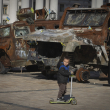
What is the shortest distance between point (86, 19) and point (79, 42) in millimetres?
2223

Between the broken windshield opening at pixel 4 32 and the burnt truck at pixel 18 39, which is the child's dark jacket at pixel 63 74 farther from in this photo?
the broken windshield opening at pixel 4 32

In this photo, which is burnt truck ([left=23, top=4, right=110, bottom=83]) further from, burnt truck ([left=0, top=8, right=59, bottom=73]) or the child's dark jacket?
the child's dark jacket

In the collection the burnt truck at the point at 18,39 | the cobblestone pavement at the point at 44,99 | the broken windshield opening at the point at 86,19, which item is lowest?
the cobblestone pavement at the point at 44,99

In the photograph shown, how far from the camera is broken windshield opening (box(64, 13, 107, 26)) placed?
16.8 meters

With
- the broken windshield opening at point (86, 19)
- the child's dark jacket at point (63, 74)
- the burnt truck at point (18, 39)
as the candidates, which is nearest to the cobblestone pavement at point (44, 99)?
the child's dark jacket at point (63, 74)

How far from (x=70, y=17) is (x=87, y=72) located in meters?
3.28

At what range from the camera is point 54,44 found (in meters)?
17.4

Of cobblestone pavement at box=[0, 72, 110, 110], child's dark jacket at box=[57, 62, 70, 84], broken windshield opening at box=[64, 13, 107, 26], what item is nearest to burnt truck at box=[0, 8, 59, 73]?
broken windshield opening at box=[64, 13, 107, 26]

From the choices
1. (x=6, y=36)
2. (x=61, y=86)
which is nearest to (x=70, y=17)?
(x=6, y=36)

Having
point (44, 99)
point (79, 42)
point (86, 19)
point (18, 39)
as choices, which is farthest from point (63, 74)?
point (18, 39)

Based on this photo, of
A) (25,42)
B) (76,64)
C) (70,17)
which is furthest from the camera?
(25,42)

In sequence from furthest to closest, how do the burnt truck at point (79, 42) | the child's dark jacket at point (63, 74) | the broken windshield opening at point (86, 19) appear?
the broken windshield opening at point (86, 19)
the burnt truck at point (79, 42)
the child's dark jacket at point (63, 74)

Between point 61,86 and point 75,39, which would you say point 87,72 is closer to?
point 75,39

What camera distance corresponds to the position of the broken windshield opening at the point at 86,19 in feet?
55.0
